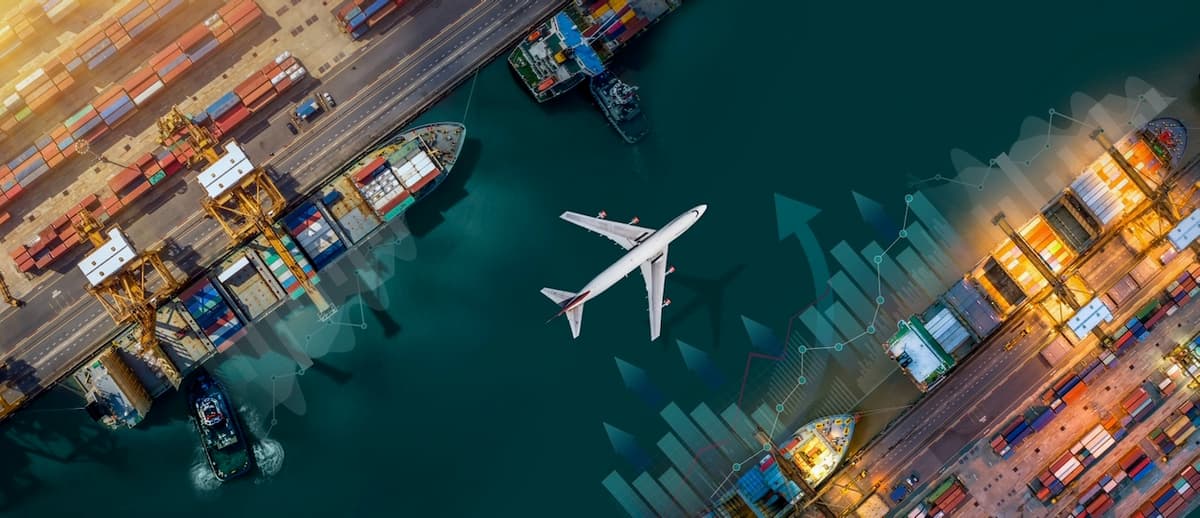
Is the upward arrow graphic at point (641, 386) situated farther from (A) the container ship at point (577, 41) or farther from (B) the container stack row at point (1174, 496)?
(B) the container stack row at point (1174, 496)

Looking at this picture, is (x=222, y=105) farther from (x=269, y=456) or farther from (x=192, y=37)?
(x=269, y=456)

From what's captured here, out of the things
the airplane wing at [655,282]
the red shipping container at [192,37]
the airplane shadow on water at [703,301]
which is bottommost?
the airplane shadow on water at [703,301]

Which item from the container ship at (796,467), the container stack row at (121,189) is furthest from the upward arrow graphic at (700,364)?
the container stack row at (121,189)

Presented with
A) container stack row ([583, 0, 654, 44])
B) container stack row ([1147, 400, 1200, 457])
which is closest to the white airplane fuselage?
container stack row ([583, 0, 654, 44])

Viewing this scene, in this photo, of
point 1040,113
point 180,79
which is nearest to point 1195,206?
point 1040,113

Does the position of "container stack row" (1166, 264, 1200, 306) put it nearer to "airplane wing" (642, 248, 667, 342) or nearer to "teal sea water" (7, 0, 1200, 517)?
"teal sea water" (7, 0, 1200, 517)
